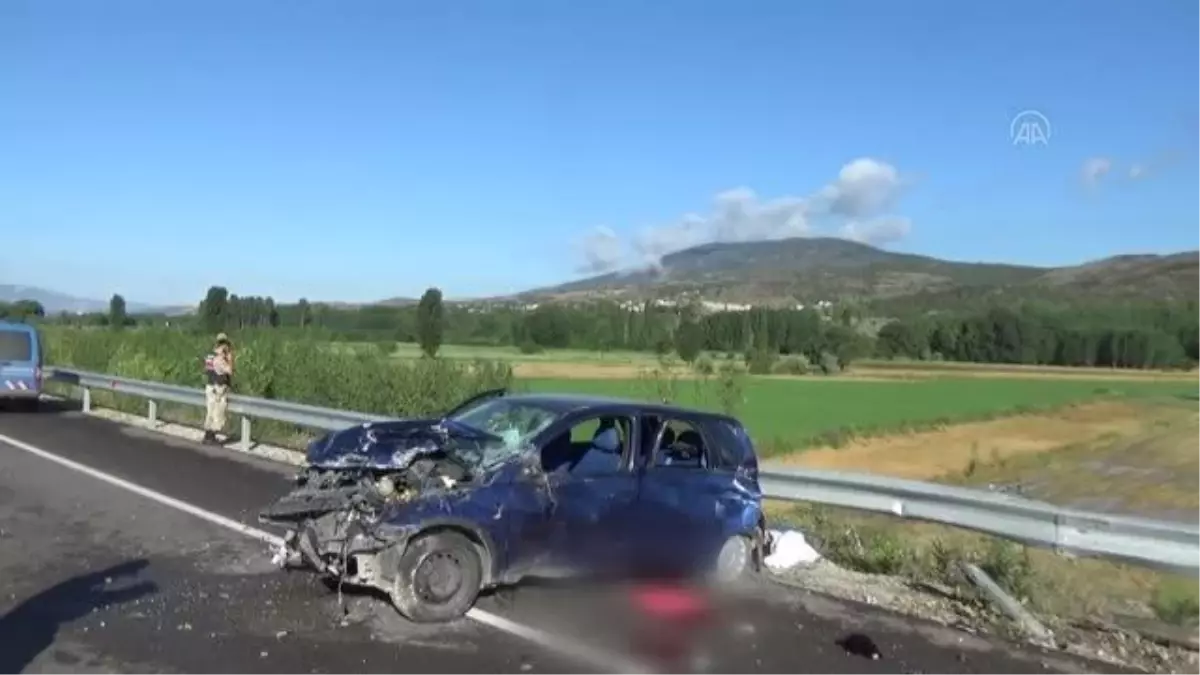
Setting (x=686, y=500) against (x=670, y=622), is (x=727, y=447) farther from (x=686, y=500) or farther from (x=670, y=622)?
(x=670, y=622)

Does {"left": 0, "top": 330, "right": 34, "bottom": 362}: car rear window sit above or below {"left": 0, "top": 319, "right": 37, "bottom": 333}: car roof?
below

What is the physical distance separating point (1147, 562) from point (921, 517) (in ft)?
6.36

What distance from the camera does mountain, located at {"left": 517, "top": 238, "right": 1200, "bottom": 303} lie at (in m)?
126

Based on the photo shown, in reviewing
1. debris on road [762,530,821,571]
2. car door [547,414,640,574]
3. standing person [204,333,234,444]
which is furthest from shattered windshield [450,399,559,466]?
standing person [204,333,234,444]

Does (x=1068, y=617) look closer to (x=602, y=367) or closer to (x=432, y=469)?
(x=432, y=469)

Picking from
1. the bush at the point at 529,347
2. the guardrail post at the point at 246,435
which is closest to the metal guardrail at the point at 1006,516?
the guardrail post at the point at 246,435

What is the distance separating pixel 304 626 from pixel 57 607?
1725 millimetres

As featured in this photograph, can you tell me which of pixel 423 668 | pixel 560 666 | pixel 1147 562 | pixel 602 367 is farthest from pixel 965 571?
pixel 602 367

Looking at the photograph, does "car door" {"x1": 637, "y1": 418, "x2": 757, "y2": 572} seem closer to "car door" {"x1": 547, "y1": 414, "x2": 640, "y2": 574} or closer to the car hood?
"car door" {"x1": 547, "y1": 414, "x2": 640, "y2": 574}

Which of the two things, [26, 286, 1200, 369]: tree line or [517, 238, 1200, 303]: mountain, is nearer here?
[26, 286, 1200, 369]: tree line

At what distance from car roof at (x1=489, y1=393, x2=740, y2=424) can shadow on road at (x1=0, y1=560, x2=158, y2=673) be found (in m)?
3.12

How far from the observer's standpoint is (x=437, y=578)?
7.47m

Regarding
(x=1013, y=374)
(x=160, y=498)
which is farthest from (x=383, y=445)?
(x=1013, y=374)

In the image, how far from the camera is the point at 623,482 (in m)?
8.32
